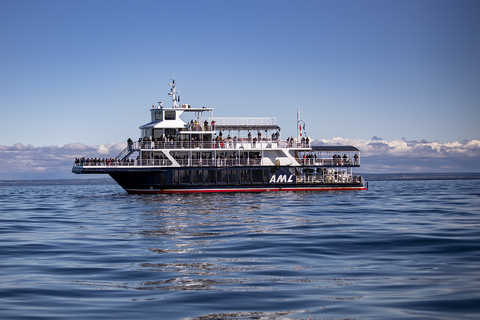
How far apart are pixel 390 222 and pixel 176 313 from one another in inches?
761

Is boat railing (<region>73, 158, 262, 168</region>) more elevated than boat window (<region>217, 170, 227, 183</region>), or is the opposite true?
boat railing (<region>73, 158, 262, 168</region>)

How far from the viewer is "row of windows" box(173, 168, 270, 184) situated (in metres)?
56.3

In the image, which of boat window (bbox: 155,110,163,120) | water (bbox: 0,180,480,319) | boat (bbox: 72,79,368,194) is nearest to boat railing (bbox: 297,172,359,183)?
boat (bbox: 72,79,368,194)

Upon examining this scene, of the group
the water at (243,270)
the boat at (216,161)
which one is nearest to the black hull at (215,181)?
the boat at (216,161)

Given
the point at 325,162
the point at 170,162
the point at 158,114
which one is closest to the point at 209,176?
the point at 170,162

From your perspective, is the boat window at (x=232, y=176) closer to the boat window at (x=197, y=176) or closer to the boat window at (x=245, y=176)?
the boat window at (x=245, y=176)

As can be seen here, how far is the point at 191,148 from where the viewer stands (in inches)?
2267

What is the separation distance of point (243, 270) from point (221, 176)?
42353 millimetres

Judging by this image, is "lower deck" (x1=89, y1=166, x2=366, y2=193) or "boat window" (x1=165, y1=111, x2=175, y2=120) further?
"boat window" (x1=165, y1=111, x2=175, y2=120)

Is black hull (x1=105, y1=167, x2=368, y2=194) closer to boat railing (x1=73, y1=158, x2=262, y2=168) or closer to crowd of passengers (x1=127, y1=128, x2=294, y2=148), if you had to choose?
boat railing (x1=73, y1=158, x2=262, y2=168)

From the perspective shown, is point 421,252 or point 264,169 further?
point 264,169

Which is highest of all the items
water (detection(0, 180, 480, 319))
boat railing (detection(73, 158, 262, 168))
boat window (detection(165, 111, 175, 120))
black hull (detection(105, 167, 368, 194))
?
boat window (detection(165, 111, 175, 120))

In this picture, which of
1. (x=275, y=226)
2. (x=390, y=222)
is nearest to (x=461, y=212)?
(x=390, y=222)

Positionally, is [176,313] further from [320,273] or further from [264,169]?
[264,169]
